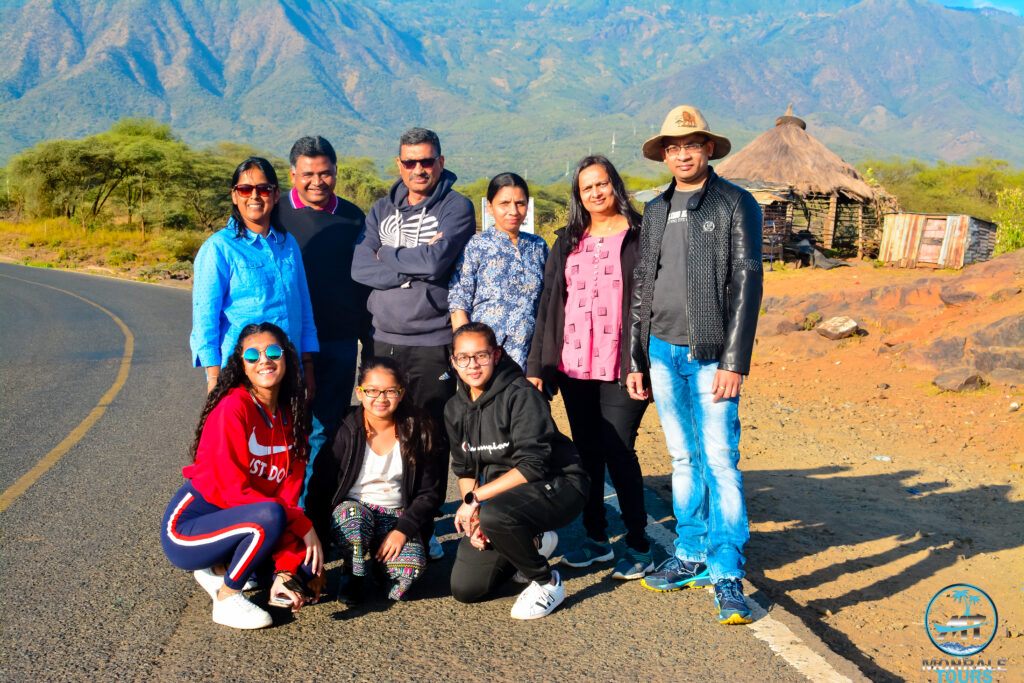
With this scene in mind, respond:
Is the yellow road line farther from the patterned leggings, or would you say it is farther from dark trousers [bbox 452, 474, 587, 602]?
dark trousers [bbox 452, 474, 587, 602]

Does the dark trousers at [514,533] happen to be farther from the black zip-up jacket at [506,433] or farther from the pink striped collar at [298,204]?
the pink striped collar at [298,204]

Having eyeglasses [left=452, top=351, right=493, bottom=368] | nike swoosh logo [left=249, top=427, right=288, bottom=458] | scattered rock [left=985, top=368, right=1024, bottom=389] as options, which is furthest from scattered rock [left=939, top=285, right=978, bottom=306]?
nike swoosh logo [left=249, top=427, right=288, bottom=458]

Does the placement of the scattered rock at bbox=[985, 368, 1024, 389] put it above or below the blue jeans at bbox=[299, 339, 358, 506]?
below

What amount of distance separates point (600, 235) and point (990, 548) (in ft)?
10.4

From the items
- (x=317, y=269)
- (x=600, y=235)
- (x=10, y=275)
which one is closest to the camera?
(x=600, y=235)

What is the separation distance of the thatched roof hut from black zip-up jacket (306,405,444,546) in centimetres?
2148

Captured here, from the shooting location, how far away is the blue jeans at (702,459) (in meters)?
3.49

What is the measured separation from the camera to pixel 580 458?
3801mm

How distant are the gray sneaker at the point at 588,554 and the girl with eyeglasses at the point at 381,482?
0.73 metres

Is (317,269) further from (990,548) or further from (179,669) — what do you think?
(990,548)

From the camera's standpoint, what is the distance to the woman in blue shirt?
12.0 feet

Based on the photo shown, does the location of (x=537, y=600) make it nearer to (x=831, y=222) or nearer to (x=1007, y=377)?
(x=1007, y=377)

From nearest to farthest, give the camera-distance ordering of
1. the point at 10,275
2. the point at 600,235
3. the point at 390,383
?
the point at 390,383 → the point at 600,235 → the point at 10,275

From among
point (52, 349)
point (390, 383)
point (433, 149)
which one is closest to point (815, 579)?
point (390, 383)
